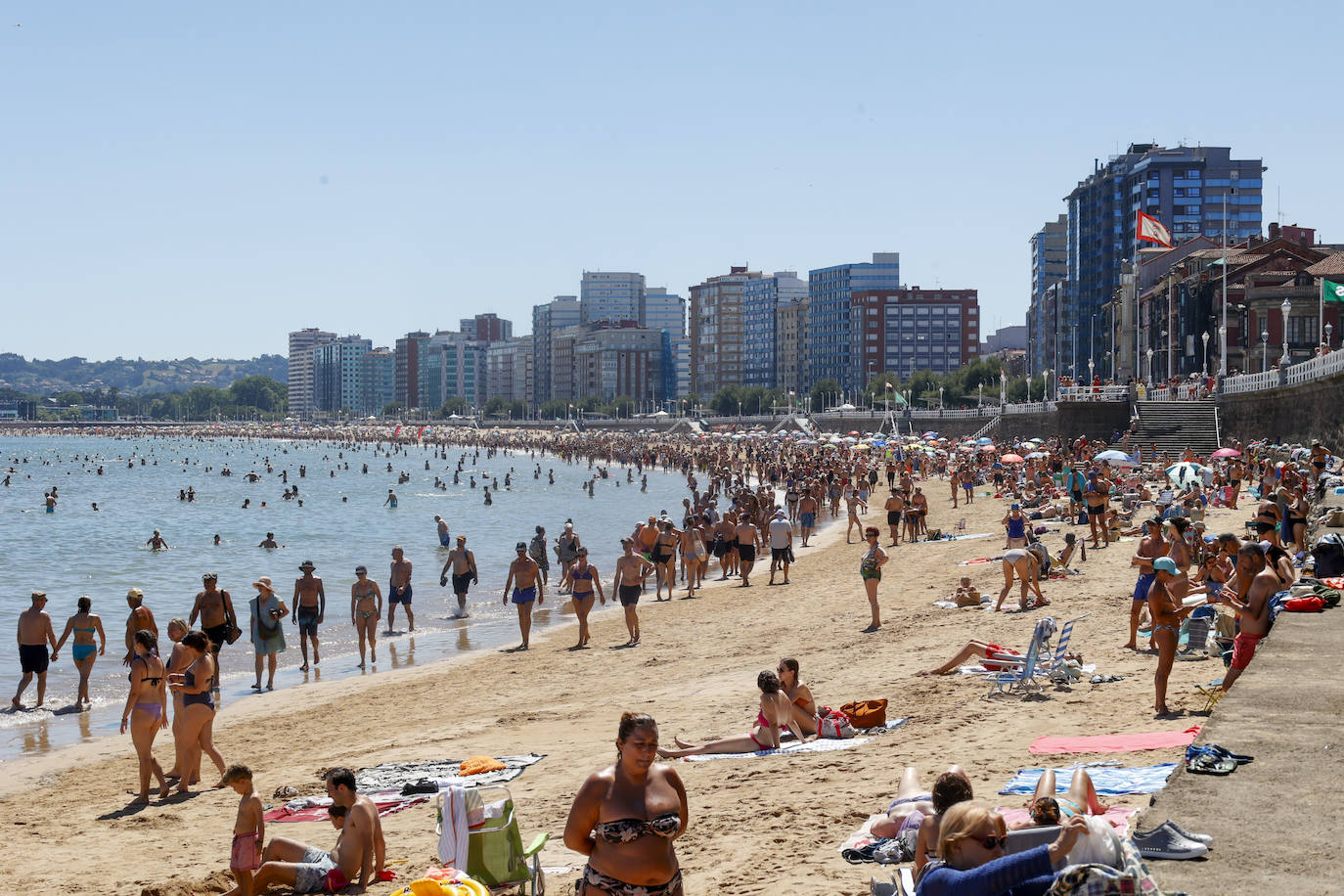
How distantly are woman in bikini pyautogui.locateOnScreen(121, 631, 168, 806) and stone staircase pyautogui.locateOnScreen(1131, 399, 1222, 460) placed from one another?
106 ft

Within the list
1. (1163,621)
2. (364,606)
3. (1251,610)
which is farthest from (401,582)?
(1251,610)

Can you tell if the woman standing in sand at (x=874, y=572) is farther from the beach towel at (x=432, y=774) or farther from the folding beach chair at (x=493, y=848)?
the folding beach chair at (x=493, y=848)

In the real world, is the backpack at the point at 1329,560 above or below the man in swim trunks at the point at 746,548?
above

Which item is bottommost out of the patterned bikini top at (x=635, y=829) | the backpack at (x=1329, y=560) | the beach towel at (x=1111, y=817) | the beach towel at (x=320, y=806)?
the beach towel at (x=320, y=806)

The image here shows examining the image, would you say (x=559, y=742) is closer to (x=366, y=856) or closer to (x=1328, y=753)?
(x=366, y=856)

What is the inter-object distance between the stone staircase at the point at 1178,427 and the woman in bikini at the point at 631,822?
34167 millimetres

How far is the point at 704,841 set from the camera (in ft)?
20.9

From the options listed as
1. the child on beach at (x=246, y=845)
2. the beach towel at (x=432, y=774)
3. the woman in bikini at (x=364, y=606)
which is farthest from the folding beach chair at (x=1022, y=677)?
the woman in bikini at (x=364, y=606)

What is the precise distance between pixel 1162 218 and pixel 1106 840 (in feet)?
322

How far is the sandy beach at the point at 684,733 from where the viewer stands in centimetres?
666

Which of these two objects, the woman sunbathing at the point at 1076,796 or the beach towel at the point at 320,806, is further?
the beach towel at the point at 320,806

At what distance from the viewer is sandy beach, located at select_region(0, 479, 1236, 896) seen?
6664 millimetres

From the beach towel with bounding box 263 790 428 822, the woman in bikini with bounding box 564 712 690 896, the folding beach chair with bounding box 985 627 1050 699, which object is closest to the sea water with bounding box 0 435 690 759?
the beach towel with bounding box 263 790 428 822

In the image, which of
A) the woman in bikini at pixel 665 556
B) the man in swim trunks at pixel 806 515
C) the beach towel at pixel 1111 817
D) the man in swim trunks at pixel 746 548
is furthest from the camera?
the man in swim trunks at pixel 806 515
